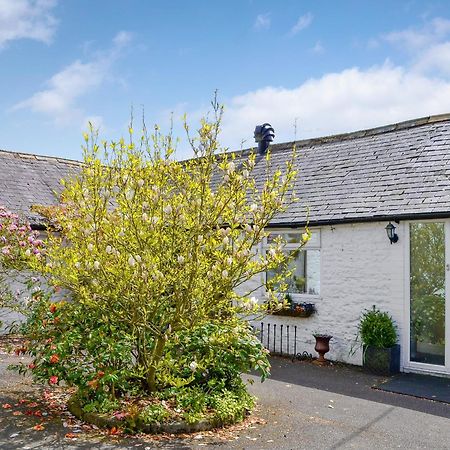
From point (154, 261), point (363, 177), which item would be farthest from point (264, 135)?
point (154, 261)

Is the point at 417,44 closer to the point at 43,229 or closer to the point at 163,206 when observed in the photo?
the point at 163,206

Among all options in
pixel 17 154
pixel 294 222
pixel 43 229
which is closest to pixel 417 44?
pixel 294 222

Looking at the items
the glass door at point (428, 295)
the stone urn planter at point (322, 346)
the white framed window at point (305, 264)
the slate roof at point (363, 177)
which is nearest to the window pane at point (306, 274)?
the white framed window at point (305, 264)

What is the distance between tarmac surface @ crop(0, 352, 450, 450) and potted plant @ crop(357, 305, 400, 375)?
955 millimetres

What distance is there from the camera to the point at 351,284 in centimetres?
1035

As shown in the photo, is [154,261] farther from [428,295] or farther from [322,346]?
[428,295]

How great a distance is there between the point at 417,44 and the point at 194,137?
15.0ft

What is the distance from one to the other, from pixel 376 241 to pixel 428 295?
55.6 inches

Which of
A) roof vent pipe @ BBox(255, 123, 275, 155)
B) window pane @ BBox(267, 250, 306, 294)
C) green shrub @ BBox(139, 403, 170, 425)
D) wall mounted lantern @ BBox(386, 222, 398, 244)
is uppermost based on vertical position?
roof vent pipe @ BBox(255, 123, 275, 155)

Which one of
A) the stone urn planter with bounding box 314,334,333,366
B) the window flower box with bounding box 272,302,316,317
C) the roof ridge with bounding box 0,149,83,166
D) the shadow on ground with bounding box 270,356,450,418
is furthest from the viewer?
the roof ridge with bounding box 0,149,83,166

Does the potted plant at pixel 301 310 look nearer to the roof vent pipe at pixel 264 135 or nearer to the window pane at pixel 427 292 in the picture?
the window pane at pixel 427 292

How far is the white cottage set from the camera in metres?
9.30

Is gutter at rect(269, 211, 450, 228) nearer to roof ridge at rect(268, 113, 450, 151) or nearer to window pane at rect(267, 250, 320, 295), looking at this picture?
window pane at rect(267, 250, 320, 295)

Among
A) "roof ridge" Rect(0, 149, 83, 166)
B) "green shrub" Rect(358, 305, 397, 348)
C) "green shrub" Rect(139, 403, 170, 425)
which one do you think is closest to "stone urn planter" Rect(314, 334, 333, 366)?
"green shrub" Rect(358, 305, 397, 348)
